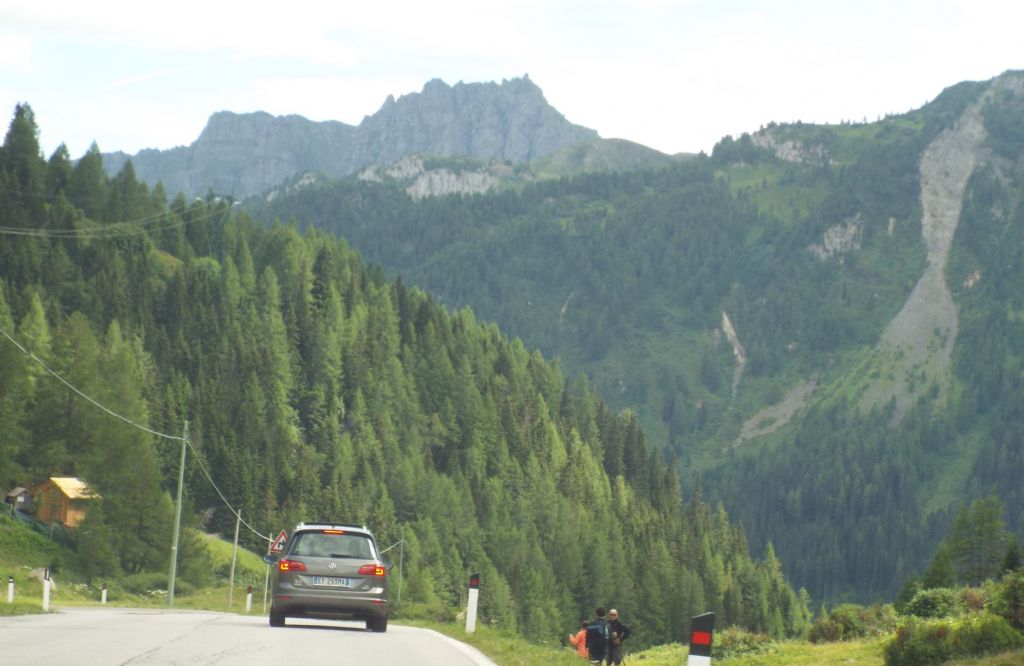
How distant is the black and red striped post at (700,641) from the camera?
1667 centimetres

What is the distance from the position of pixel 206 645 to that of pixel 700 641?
9.60m

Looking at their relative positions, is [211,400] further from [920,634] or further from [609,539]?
[920,634]

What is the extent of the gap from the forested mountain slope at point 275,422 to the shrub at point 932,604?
61.8 metres

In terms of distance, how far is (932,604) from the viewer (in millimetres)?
41719

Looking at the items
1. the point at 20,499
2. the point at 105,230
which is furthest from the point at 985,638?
the point at 105,230

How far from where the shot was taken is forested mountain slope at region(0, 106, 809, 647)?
104438mm

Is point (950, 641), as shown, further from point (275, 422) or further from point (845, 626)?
point (275, 422)

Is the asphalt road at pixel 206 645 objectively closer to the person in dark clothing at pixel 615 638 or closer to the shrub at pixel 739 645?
the person in dark clothing at pixel 615 638

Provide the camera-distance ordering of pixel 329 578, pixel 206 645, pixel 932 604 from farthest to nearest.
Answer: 1. pixel 932 604
2. pixel 329 578
3. pixel 206 645

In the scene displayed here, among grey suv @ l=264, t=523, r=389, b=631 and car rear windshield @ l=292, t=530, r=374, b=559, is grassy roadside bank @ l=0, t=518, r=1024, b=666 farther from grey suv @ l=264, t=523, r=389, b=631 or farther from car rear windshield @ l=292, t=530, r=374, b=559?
car rear windshield @ l=292, t=530, r=374, b=559

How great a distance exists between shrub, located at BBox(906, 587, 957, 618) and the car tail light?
18702mm

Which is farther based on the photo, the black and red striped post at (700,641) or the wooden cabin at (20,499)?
the wooden cabin at (20,499)

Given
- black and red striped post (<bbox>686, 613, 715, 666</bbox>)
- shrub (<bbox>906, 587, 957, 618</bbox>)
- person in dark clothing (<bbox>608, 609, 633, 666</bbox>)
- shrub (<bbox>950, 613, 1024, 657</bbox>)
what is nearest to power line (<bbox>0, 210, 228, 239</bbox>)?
shrub (<bbox>906, 587, 957, 618</bbox>)

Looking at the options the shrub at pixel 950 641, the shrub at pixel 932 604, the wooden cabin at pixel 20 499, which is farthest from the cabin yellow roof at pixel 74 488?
the shrub at pixel 950 641
